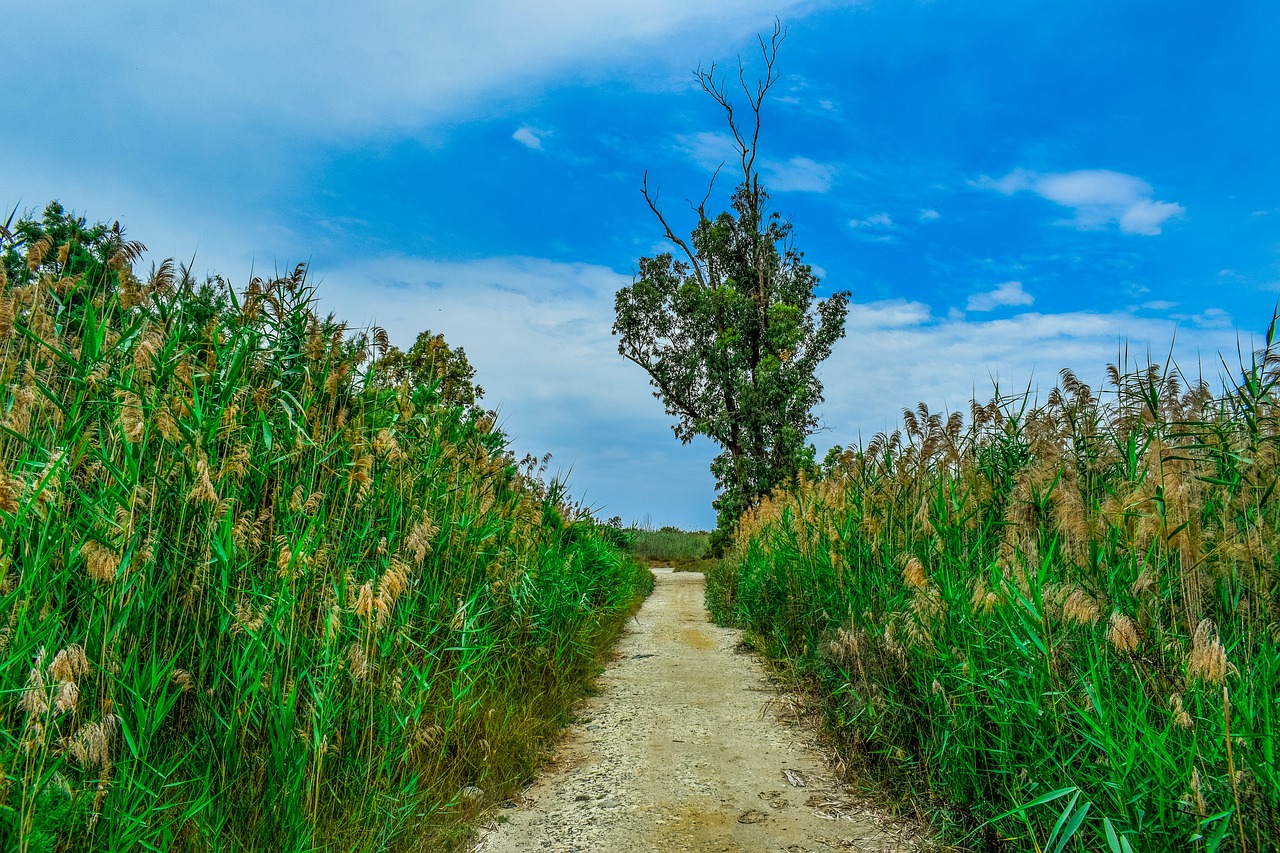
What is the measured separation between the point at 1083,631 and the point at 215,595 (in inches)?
139

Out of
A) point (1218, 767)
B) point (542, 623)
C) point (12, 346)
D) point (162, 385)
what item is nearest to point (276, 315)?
point (162, 385)

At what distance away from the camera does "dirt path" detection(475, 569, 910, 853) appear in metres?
3.24

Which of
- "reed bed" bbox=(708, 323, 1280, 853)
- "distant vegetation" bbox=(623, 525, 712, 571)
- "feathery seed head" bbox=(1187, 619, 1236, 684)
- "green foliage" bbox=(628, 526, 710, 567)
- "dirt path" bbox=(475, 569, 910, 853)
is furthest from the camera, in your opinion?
"green foliage" bbox=(628, 526, 710, 567)

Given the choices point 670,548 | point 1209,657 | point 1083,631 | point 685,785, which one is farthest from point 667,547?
point 1209,657

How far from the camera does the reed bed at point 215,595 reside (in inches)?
92.5

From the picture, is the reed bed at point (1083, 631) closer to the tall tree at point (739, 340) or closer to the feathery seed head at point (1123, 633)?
the feathery seed head at point (1123, 633)

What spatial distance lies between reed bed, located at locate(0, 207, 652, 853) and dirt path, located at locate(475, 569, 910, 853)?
298 mm

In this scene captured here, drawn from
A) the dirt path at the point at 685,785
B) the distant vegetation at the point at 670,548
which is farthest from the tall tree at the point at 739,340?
the dirt path at the point at 685,785

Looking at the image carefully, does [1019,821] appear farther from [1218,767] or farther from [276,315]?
[276,315]

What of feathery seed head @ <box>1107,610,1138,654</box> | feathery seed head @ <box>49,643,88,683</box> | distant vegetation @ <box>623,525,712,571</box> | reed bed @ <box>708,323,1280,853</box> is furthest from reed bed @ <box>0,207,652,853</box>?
distant vegetation @ <box>623,525,712,571</box>

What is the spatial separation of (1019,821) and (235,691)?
3.07 meters

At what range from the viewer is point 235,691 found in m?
2.73

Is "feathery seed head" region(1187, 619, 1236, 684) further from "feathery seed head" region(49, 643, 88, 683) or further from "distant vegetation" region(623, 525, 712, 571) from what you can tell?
"distant vegetation" region(623, 525, 712, 571)

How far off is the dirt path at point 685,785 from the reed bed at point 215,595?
11.7 inches
